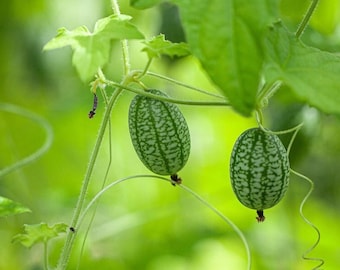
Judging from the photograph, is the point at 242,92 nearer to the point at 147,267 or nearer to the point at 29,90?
the point at 147,267

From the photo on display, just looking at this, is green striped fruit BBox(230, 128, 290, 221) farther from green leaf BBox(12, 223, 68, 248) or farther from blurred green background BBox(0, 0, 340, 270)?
blurred green background BBox(0, 0, 340, 270)

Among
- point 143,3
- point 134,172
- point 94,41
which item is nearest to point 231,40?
point 143,3

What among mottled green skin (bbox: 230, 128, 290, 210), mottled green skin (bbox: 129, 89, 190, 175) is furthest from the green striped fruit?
mottled green skin (bbox: 129, 89, 190, 175)

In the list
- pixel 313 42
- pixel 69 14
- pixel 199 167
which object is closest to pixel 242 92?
pixel 313 42

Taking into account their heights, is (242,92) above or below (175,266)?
above

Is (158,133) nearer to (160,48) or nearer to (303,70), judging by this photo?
(160,48)

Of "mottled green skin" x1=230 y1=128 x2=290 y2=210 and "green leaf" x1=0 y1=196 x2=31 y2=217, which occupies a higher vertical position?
"mottled green skin" x1=230 y1=128 x2=290 y2=210
